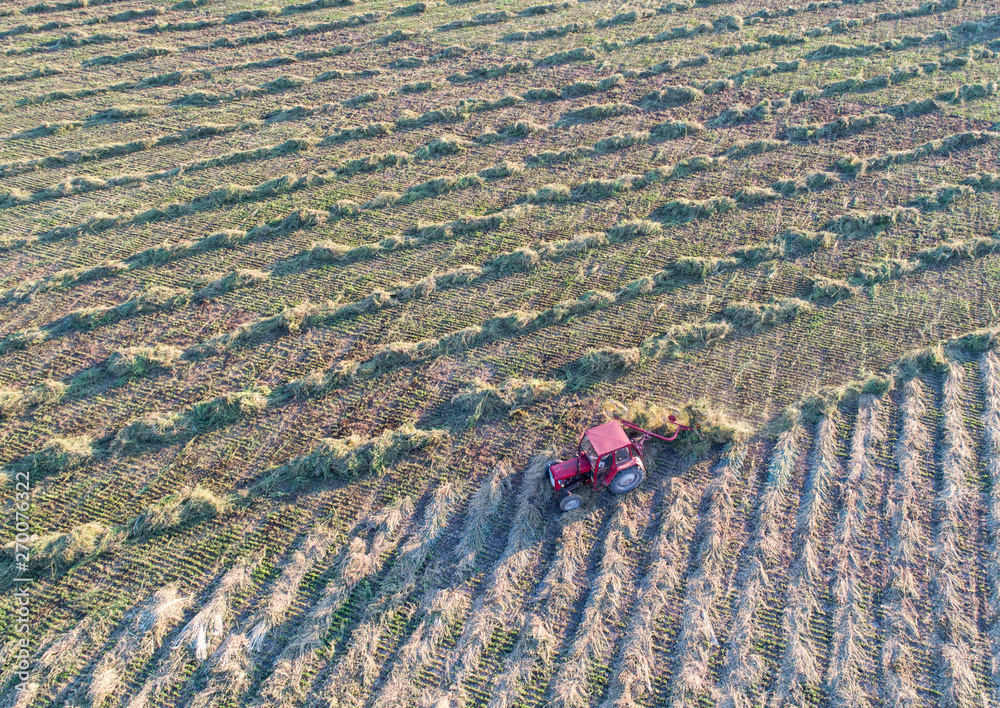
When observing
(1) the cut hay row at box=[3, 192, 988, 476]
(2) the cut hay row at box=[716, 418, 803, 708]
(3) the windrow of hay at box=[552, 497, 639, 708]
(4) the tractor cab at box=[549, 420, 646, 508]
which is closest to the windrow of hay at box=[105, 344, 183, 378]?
(1) the cut hay row at box=[3, 192, 988, 476]

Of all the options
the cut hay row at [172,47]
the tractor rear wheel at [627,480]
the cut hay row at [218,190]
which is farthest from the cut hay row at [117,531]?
the cut hay row at [172,47]

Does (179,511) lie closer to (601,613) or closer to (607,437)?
(601,613)

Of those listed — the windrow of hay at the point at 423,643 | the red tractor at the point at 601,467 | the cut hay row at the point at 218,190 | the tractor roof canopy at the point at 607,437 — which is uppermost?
the cut hay row at the point at 218,190

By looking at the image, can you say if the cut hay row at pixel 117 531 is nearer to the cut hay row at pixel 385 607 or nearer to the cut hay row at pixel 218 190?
the cut hay row at pixel 385 607

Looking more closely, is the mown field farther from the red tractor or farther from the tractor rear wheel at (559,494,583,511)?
the red tractor

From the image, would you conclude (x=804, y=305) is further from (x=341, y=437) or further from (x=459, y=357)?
(x=341, y=437)

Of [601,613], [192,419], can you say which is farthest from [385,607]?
[192,419]
